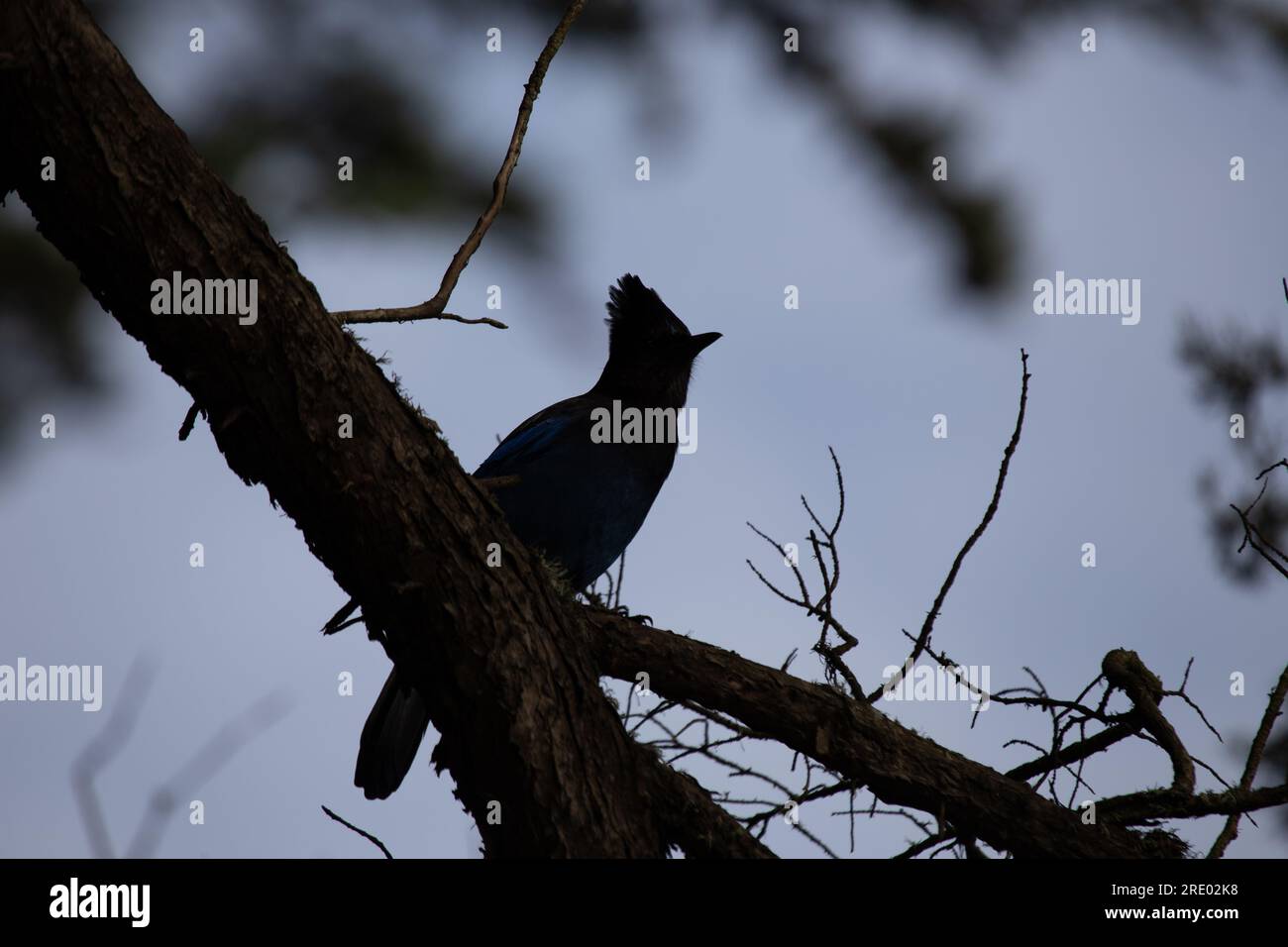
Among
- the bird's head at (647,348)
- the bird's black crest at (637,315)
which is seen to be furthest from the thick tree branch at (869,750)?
the bird's black crest at (637,315)

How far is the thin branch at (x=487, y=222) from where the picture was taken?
9.71 feet

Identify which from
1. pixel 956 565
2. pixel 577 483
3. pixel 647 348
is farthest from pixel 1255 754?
pixel 647 348

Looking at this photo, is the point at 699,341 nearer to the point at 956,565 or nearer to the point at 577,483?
the point at 577,483

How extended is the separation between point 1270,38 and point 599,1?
5.59 feet

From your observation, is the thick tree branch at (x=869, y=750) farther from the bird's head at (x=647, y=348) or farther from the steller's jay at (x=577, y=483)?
the bird's head at (x=647, y=348)

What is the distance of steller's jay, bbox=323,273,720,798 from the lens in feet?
13.2

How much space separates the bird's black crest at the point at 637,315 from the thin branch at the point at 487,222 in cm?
262

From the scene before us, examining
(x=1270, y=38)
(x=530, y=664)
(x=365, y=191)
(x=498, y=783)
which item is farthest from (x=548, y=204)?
(x=1270, y=38)

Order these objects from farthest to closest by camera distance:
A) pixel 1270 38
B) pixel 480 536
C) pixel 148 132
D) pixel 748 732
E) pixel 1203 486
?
pixel 1203 486
pixel 748 732
pixel 1270 38
pixel 480 536
pixel 148 132

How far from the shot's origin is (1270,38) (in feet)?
10.6

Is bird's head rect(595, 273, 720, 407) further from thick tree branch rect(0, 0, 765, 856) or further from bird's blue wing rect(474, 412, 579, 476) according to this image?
thick tree branch rect(0, 0, 765, 856)

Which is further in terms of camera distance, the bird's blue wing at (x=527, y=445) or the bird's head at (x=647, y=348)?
the bird's head at (x=647, y=348)

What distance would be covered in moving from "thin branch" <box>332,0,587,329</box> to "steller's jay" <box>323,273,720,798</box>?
144cm

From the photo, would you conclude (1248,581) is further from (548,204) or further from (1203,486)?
(548,204)
